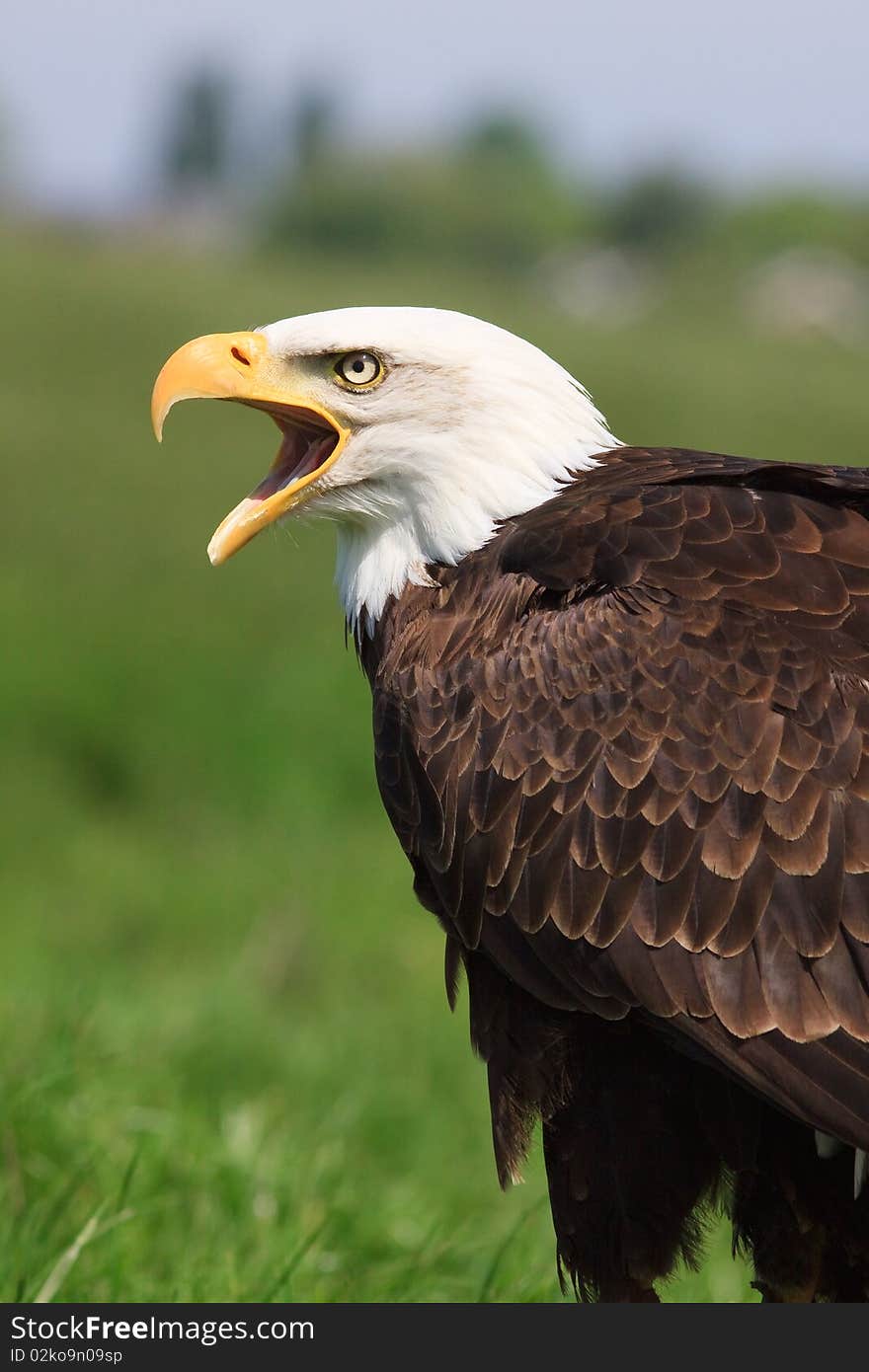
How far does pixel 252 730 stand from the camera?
46.9 feet

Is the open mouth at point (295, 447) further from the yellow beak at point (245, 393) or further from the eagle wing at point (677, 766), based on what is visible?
the eagle wing at point (677, 766)

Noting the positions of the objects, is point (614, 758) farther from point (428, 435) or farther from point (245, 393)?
point (245, 393)

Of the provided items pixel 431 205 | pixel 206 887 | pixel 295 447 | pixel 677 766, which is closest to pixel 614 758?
pixel 677 766

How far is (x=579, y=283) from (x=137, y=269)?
27568mm

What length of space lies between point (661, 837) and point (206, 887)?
8408 millimetres

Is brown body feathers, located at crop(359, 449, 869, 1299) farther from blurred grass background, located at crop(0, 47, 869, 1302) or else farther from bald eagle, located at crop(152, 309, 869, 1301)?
blurred grass background, located at crop(0, 47, 869, 1302)

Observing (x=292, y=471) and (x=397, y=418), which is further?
(x=292, y=471)

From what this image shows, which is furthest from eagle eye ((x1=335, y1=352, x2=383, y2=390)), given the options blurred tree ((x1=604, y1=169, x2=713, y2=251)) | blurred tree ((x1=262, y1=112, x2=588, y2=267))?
blurred tree ((x1=604, y1=169, x2=713, y2=251))

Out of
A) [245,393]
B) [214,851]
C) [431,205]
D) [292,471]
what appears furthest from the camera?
[431,205]

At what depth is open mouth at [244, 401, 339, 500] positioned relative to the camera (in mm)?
4383

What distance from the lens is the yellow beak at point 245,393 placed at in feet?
14.0

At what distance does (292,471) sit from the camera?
4.52 metres

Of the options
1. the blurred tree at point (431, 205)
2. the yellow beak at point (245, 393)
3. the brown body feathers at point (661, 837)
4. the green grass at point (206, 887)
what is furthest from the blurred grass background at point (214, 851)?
the blurred tree at point (431, 205)

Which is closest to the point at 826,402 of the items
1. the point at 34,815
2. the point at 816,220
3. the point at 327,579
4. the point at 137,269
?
the point at 327,579
